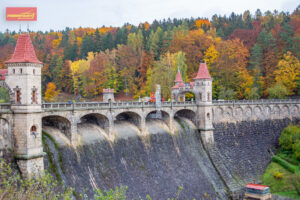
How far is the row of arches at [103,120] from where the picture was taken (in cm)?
3344

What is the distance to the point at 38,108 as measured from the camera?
27562 mm

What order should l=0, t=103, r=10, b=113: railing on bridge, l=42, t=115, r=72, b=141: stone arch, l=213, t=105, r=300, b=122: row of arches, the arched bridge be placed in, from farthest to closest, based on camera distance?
l=213, t=105, r=300, b=122: row of arches < l=42, t=115, r=72, b=141: stone arch < the arched bridge < l=0, t=103, r=10, b=113: railing on bridge

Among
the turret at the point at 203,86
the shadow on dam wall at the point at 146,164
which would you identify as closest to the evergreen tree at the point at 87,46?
the turret at the point at 203,86

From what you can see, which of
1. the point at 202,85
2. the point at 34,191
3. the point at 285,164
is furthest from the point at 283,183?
the point at 34,191

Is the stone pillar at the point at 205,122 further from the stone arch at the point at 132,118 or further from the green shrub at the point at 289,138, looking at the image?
the green shrub at the point at 289,138

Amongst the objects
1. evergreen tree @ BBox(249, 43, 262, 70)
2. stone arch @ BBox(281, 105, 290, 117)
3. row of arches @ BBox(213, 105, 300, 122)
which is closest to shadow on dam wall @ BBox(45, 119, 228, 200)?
row of arches @ BBox(213, 105, 300, 122)

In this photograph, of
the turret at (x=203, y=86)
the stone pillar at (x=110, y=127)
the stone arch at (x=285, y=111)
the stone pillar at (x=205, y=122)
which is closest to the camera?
the stone pillar at (x=110, y=127)

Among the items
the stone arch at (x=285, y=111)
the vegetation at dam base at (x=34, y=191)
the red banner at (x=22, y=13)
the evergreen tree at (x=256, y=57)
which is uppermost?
the evergreen tree at (x=256, y=57)

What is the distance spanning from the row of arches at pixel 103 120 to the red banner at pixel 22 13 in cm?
1045

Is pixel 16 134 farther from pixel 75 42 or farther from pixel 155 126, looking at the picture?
pixel 75 42

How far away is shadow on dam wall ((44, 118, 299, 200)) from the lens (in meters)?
32.8

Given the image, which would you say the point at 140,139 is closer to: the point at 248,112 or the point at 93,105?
the point at 93,105

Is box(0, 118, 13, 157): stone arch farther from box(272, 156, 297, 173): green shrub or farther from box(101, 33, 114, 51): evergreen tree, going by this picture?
box(101, 33, 114, 51): evergreen tree

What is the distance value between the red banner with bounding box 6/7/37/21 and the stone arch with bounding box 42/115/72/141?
1037 cm
